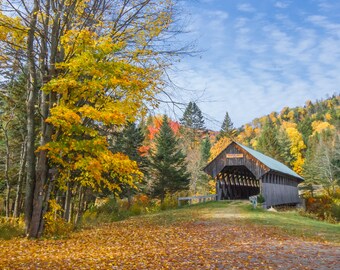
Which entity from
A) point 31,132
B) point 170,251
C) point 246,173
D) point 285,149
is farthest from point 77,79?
point 285,149

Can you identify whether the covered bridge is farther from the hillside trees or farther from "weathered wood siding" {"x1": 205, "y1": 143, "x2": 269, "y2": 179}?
the hillside trees

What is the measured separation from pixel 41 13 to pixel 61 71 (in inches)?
72.8

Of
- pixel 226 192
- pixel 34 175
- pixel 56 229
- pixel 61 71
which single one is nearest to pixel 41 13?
pixel 61 71

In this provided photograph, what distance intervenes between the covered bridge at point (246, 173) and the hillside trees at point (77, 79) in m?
15.8

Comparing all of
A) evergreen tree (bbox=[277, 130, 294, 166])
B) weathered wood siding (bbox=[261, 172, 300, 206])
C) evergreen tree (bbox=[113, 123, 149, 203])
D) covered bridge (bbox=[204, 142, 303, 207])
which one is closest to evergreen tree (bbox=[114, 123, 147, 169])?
evergreen tree (bbox=[113, 123, 149, 203])

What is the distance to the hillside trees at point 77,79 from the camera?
29.0 ft

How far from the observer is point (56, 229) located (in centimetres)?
1065

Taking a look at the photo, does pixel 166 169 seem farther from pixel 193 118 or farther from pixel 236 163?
pixel 193 118

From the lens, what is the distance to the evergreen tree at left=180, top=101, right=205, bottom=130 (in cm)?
1005

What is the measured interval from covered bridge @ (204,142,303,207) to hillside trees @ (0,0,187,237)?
15.8 metres

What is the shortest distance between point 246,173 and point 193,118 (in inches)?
935

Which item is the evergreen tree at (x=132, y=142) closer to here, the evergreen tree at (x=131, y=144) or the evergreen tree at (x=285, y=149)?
the evergreen tree at (x=131, y=144)

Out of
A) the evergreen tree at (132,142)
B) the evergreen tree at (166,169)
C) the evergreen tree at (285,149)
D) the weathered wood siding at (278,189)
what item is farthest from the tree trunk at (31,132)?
the evergreen tree at (285,149)

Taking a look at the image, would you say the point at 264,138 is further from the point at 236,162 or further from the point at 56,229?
the point at 56,229
